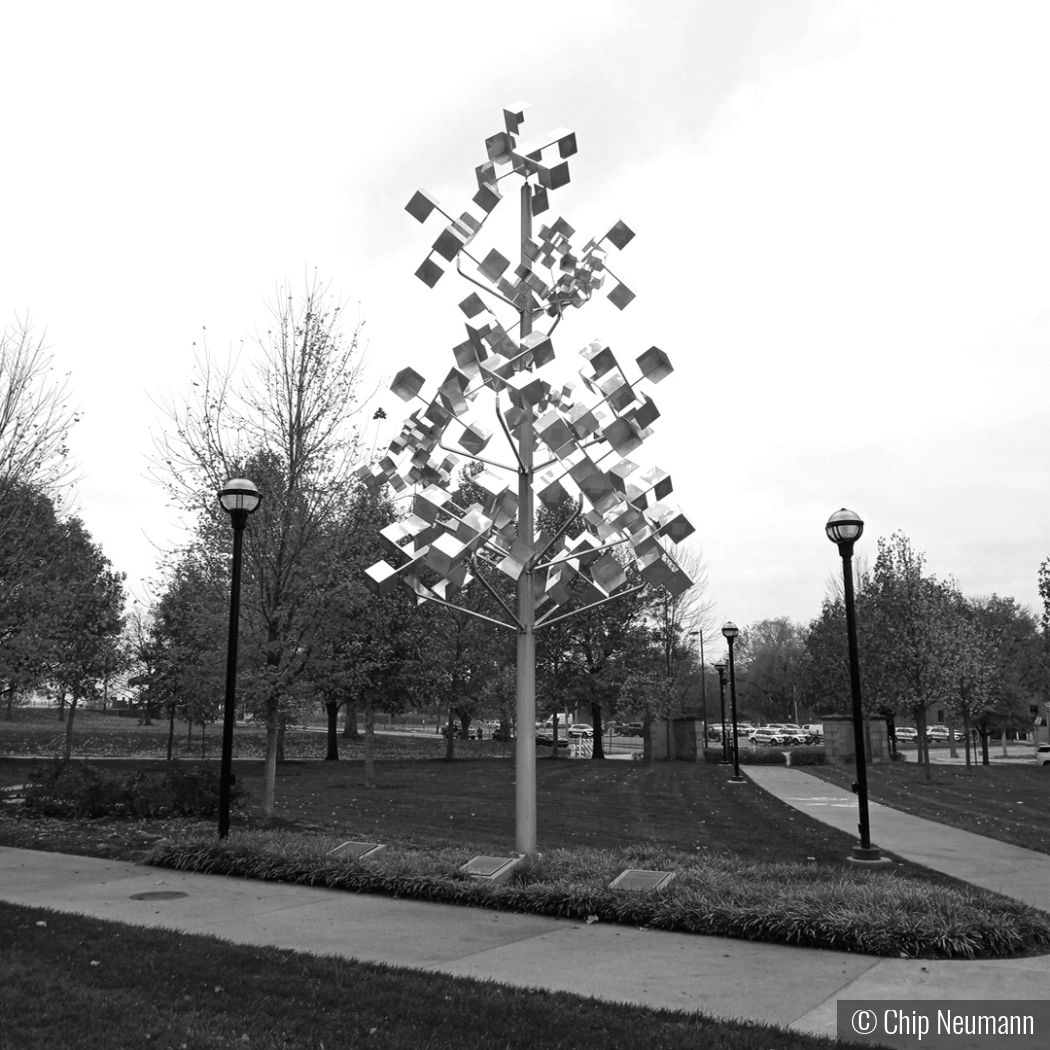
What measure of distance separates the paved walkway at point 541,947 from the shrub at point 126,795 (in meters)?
3.65

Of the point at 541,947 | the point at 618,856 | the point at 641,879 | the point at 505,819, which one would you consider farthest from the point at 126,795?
the point at 541,947

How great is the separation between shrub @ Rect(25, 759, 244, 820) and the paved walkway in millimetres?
3654

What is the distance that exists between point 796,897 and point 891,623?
72.3 ft

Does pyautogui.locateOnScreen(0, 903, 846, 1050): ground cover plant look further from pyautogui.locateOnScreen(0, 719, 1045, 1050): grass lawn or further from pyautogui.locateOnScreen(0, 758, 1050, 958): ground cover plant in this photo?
pyautogui.locateOnScreen(0, 758, 1050, 958): ground cover plant

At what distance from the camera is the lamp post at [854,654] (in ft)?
35.1

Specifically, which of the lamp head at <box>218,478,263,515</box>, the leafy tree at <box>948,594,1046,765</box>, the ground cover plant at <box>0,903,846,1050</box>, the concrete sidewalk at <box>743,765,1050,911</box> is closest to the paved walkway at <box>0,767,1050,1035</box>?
the concrete sidewalk at <box>743,765,1050,911</box>

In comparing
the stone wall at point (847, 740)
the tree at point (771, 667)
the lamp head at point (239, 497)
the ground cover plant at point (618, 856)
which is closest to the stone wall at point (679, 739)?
the stone wall at point (847, 740)

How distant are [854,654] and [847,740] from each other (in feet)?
83.7

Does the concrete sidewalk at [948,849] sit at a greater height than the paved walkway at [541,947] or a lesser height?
lesser

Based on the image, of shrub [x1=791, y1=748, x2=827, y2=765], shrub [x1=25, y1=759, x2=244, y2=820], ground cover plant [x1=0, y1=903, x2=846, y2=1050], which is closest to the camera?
ground cover plant [x1=0, y1=903, x2=846, y2=1050]

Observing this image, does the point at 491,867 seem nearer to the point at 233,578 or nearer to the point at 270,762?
the point at 233,578

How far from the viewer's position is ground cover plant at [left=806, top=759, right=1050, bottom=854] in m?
14.4

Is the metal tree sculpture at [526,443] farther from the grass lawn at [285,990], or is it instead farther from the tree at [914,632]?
the tree at [914,632]

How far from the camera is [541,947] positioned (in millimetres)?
6676
